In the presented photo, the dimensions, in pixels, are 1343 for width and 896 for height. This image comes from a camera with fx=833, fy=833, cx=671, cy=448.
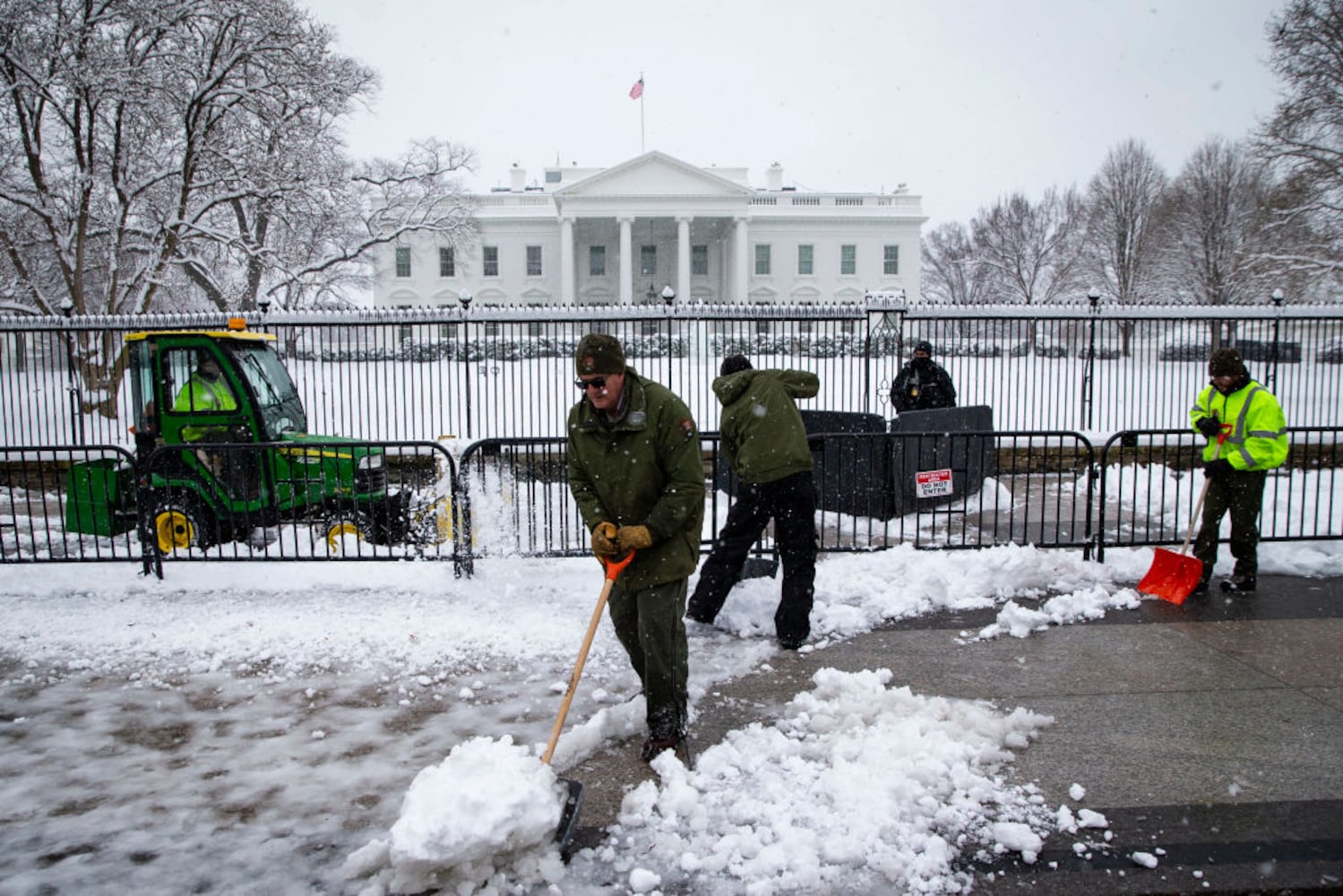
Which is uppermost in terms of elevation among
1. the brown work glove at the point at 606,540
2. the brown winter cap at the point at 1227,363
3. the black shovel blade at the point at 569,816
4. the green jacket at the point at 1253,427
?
the brown winter cap at the point at 1227,363

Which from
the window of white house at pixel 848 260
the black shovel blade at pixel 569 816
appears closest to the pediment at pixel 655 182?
the window of white house at pixel 848 260

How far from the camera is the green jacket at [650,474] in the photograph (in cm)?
390

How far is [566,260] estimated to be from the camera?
163 ft

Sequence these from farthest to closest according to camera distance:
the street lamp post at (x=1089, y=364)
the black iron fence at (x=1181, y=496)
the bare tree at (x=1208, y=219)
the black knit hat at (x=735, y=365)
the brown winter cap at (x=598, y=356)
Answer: the bare tree at (x=1208, y=219) → the street lamp post at (x=1089, y=364) → the black iron fence at (x=1181, y=496) → the black knit hat at (x=735, y=365) → the brown winter cap at (x=598, y=356)

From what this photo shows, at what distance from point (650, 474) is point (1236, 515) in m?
5.21

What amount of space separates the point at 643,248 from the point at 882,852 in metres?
52.4

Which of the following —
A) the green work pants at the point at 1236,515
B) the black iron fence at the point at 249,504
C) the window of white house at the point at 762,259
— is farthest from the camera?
the window of white house at the point at 762,259

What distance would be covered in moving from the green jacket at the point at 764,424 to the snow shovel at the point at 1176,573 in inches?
127

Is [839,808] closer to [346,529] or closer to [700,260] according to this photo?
[346,529]

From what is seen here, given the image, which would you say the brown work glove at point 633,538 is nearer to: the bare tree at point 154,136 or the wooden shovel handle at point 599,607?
the wooden shovel handle at point 599,607

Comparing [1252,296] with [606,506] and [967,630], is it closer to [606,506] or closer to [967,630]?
[967,630]

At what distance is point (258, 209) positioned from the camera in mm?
22641

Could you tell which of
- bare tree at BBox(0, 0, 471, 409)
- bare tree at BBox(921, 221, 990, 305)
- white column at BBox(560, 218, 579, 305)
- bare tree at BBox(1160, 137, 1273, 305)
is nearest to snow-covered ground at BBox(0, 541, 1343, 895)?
bare tree at BBox(0, 0, 471, 409)

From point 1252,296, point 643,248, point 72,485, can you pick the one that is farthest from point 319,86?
point 643,248
